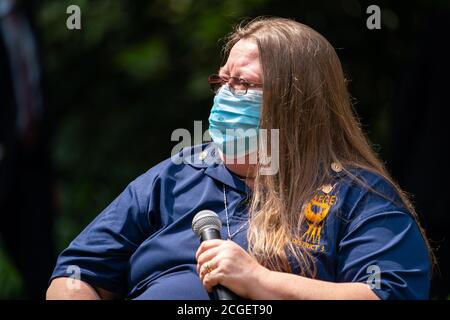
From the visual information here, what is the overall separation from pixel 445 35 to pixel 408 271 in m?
3.01

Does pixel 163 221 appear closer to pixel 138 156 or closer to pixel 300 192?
pixel 300 192


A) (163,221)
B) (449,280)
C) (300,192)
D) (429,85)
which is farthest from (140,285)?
(429,85)

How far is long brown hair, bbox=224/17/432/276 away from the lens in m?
2.96

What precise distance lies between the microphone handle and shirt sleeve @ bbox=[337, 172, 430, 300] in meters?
0.35

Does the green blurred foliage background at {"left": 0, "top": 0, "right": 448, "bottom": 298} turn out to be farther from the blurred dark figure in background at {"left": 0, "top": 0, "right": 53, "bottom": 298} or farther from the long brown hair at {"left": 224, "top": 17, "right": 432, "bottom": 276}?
the long brown hair at {"left": 224, "top": 17, "right": 432, "bottom": 276}

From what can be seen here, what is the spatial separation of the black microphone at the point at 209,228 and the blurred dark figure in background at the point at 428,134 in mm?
2588

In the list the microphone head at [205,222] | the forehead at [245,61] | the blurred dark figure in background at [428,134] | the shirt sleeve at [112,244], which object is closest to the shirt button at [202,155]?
the shirt sleeve at [112,244]

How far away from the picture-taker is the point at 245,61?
10.1 ft

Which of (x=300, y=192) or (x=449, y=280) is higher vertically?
(x=300, y=192)

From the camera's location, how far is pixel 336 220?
2.88 m

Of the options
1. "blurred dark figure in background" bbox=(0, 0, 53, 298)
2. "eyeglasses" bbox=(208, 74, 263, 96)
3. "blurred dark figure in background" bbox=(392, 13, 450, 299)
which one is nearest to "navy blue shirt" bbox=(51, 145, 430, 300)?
"eyeglasses" bbox=(208, 74, 263, 96)

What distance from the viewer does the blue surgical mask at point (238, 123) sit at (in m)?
3.10

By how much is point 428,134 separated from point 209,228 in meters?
2.94

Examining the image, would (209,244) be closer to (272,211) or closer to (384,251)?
(272,211)
